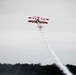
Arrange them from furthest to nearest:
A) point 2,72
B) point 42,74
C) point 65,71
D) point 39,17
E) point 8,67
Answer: point 8,67 → point 2,72 → point 42,74 → point 39,17 → point 65,71

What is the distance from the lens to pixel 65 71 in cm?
9444

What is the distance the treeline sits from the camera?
16029 centimetres

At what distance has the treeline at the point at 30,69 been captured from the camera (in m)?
160

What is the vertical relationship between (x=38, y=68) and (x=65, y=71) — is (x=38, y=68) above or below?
above

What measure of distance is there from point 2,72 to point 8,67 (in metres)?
14.8

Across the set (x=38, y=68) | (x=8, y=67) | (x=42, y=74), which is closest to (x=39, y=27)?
(x=42, y=74)

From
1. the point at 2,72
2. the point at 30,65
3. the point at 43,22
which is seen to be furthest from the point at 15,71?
the point at 43,22

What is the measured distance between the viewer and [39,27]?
9462cm

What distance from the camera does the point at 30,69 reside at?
17525 cm

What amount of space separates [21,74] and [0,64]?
3464 centimetres

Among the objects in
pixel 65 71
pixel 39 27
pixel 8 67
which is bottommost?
pixel 65 71

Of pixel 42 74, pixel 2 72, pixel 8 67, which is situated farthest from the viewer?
pixel 8 67

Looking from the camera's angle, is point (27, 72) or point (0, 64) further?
point (0, 64)

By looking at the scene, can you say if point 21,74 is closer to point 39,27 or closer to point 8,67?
point 8,67
